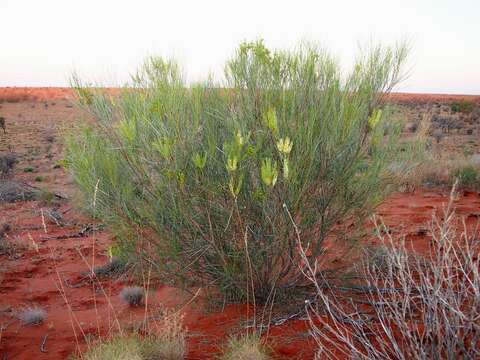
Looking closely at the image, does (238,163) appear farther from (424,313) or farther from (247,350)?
(424,313)

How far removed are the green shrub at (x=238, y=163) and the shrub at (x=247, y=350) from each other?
1.53 ft

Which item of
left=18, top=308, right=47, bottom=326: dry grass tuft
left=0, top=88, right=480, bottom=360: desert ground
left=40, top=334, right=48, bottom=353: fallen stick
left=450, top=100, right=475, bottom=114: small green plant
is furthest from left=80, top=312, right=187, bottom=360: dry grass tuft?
left=450, top=100, right=475, bottom=114: small green plant

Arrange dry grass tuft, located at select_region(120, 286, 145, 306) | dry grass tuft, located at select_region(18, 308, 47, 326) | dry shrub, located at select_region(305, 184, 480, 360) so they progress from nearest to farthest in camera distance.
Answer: dry shrub, located at select_region(305, 184, 480, 360) → dry grass tuft, located at select_region(18, 308, 47, 326) → dry grass tuft, located at select_region(120, 286, 145, 306)

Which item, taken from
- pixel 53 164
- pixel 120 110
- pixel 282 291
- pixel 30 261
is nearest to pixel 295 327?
pixel 282 291

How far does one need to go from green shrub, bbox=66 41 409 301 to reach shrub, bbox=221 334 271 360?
468 mm

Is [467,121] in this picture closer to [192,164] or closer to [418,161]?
[418,161]

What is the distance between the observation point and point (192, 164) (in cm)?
371

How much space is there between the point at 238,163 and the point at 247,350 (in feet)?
4.26

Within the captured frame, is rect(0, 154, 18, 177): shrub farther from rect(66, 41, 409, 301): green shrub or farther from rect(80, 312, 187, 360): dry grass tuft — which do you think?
rect(80, 312, 187, 360): dry grass tuft

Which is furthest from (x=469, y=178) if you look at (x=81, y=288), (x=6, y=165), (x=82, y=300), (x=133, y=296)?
(x=6, y=165)

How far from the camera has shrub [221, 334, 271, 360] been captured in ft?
10.4

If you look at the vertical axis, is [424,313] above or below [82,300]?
above

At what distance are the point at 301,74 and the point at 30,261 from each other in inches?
204

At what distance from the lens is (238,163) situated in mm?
3459
